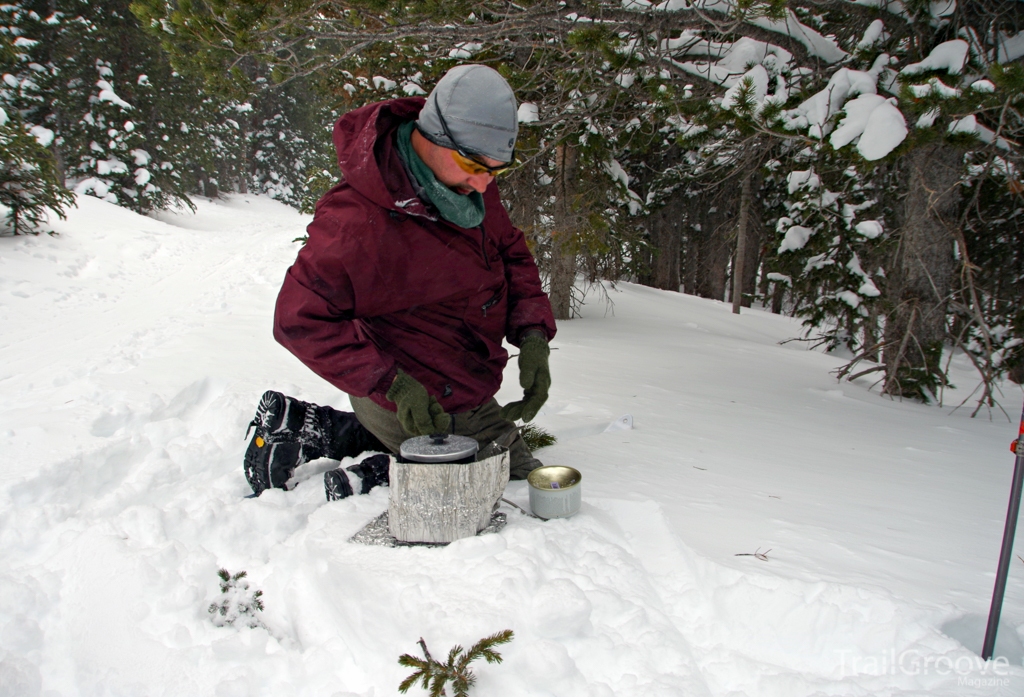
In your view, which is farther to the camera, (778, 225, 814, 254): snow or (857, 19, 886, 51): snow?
(778, 225, 814, 254): snow

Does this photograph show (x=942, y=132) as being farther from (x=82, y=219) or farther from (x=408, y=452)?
(x=82, y=219)

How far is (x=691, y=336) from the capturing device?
8.06m

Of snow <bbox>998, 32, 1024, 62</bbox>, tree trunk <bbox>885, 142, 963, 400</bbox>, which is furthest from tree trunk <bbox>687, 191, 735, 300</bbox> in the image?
snow <bbox>998, 32, 1024, 62</bbox>

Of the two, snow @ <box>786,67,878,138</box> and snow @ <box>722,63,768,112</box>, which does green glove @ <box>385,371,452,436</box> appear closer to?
snow @ <box>722,63,768,112</box>

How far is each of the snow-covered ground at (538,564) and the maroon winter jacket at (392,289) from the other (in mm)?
550

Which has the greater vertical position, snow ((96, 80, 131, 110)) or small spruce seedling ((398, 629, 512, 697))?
snow ((96, 80, 131, 110))

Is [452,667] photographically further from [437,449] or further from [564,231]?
[564,231]

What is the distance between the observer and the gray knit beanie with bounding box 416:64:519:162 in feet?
5.99

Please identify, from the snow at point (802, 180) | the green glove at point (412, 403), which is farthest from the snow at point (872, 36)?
the green glove at point (412, 403)

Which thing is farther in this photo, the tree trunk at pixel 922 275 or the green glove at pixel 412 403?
the tree trunk at pixel 922 275

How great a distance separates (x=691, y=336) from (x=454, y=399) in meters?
6.40

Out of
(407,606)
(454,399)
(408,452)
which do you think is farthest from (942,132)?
(407,606)

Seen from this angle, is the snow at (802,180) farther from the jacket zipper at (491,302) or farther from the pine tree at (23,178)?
the pine tree at (23,178)

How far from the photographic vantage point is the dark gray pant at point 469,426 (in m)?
2.30
